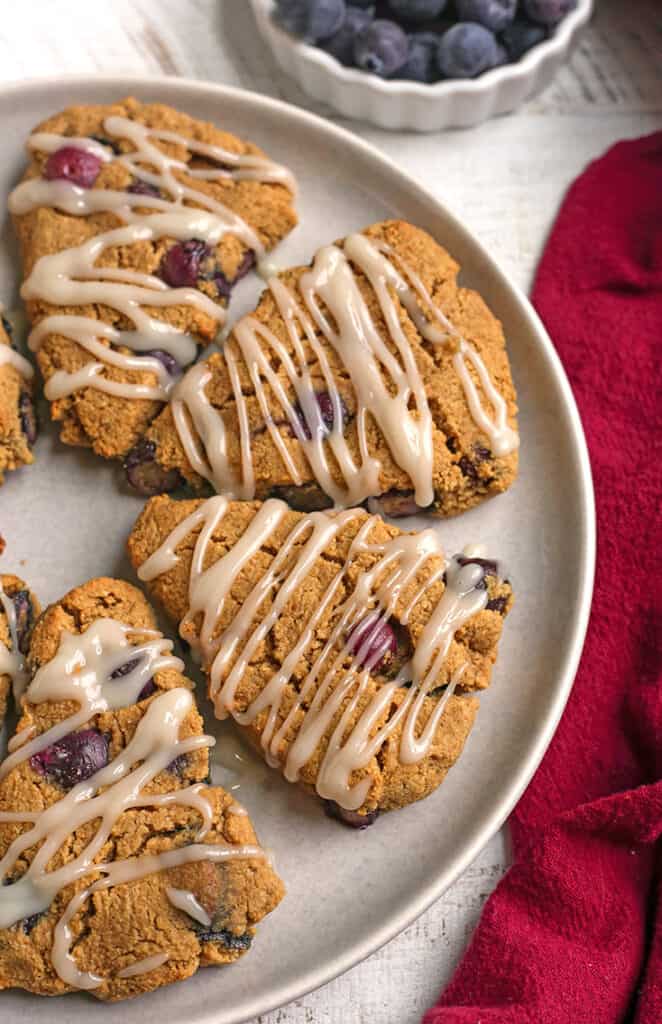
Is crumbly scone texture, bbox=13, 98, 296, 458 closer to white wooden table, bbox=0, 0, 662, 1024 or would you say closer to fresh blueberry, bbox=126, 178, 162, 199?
fresh blueberry, bbox=126, 178, 162, 199

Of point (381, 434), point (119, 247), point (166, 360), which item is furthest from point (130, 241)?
point (381, 434)

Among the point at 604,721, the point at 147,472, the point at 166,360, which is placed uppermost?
the point at 166,360

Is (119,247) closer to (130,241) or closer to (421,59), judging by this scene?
(130,241)

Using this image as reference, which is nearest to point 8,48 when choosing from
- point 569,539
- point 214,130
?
point 214,130

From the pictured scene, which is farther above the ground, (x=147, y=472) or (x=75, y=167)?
(x=75, y=167)

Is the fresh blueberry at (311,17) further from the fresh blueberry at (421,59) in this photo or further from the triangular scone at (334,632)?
the triangular scone at (334,632)

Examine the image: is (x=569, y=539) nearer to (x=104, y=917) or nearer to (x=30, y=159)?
(x=104, y=917)

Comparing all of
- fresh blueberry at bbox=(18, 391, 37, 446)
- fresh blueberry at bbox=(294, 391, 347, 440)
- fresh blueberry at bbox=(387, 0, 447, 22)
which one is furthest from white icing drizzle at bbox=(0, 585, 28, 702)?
fresh blueberry at bbox=(387, 0, 447, 22)

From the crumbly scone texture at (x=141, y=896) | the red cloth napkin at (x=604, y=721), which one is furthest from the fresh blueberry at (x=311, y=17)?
the crumbly scone texture at (x=141, y=896)
